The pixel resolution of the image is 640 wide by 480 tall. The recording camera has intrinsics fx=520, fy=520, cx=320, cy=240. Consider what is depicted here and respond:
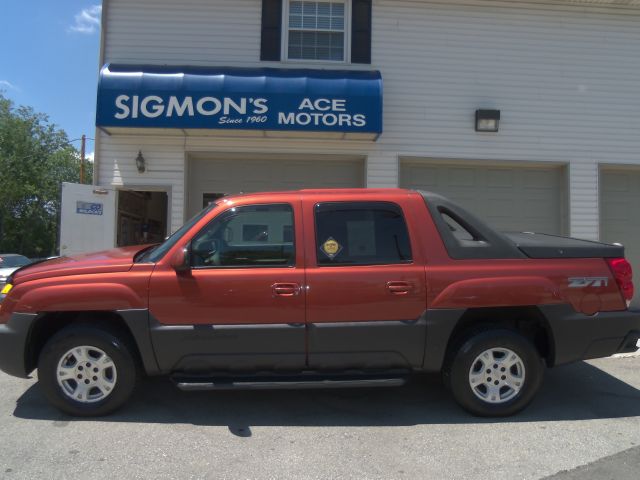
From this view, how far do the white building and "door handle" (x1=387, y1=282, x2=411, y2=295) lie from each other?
193 inches

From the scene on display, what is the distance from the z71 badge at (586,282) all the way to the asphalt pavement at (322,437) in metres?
1.19

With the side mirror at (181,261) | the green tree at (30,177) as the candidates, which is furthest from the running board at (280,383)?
the green tree at (30,177)

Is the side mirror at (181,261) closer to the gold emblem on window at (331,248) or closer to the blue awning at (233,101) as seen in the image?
the gold emblem on window at (331,248)

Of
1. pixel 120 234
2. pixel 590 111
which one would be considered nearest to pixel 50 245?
pixel 120 234

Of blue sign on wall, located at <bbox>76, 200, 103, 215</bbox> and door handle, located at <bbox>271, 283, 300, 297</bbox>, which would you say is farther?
blue sign on wall, located at <bbox>76, 200, 103, 215</bbox>

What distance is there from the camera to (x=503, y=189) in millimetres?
9555

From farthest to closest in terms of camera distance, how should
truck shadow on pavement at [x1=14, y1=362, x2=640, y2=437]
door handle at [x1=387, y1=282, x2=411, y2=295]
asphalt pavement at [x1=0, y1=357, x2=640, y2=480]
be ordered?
truck shadow on pavement at [x1=14, y1=362, x2=640, y2=437], door handle at [x1=387, y1=282, x2=411, y2=295], asphalt pavement at [x1=0, y1=357, x2=640, y2=480]

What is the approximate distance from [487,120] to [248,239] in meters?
6.22

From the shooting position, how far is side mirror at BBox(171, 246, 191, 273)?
13.9 feet

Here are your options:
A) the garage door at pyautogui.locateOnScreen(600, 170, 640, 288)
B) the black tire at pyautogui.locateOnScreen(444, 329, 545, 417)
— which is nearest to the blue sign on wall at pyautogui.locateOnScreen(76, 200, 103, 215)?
the black tire at pyautogui.locateOnScreen(444, 329, 545, 417)

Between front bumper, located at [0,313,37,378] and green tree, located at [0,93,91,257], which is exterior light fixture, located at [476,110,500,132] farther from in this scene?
green tree, located at [0,93,91,257]

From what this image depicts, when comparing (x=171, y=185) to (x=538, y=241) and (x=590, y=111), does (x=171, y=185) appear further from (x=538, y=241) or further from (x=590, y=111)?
(x=590, y=111)

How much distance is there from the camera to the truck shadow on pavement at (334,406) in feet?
14.7

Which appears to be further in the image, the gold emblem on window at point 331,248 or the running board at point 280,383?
the gold emblem on window at point 331,248
